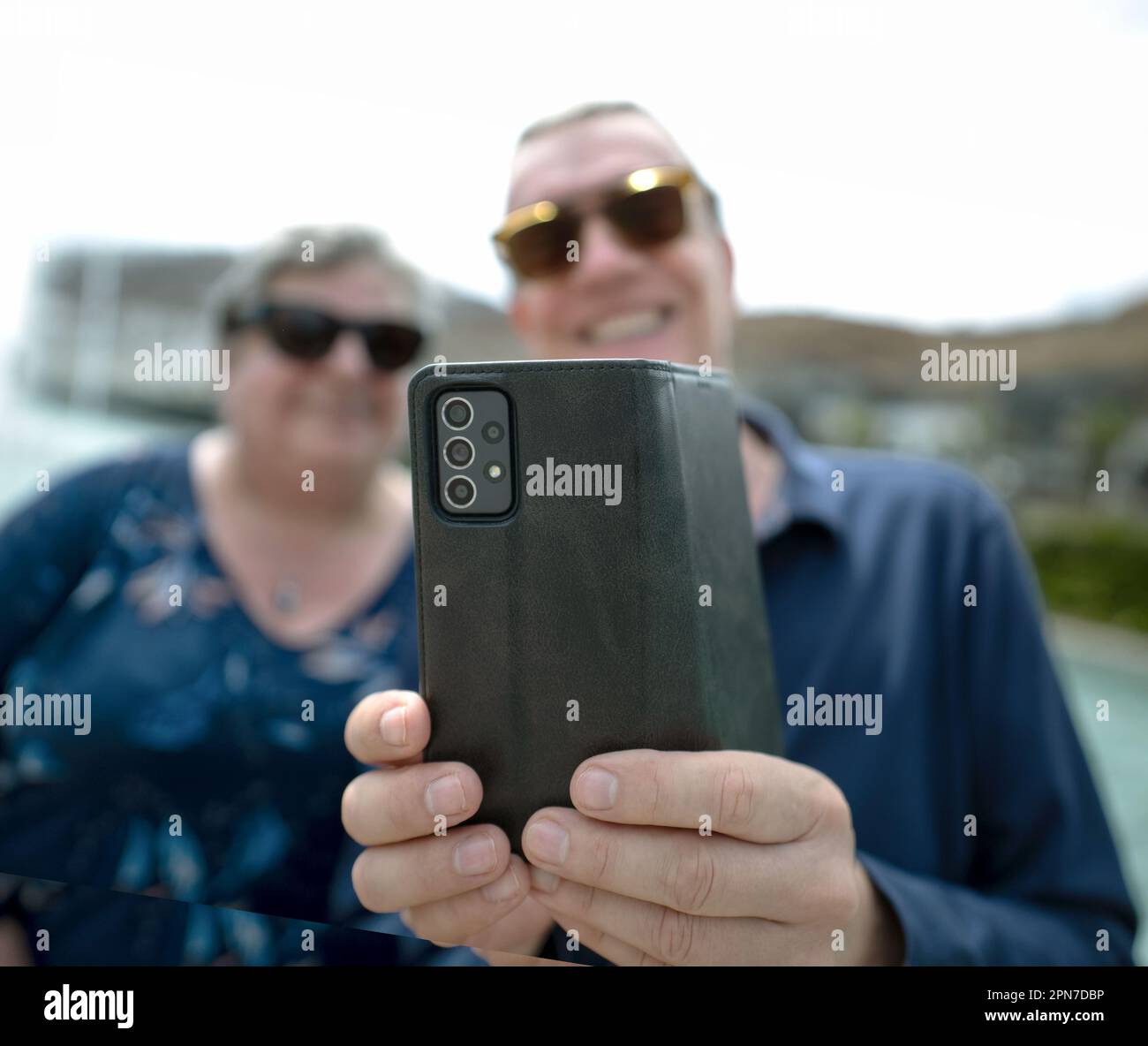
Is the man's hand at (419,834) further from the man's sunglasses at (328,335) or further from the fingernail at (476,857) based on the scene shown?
the man's sunglasses at (328,335)

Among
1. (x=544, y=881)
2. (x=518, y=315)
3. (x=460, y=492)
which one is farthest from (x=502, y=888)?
(x=518, y=315)

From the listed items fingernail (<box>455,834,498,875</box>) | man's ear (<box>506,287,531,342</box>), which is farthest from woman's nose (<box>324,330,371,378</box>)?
fingernail (<box>455,834,498,875</box>)

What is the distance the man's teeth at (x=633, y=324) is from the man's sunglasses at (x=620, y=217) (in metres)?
0.08

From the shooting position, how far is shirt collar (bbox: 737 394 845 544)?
1075 mm

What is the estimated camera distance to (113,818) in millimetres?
1192

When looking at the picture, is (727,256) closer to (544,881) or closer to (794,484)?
(794,484)

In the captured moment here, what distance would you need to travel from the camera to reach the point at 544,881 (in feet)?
2.23

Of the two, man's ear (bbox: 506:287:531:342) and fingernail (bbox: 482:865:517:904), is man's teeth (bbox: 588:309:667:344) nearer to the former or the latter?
man's ear (bbox: 506:287:531:342)

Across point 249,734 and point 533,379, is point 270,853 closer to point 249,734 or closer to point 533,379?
point 249,734

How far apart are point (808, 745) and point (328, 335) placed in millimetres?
1000

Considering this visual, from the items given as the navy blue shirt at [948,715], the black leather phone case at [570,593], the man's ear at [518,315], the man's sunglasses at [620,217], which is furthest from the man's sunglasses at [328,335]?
the black leather phone case at [570,593]

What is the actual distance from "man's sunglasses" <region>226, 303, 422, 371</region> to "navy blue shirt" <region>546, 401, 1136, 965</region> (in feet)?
2.32

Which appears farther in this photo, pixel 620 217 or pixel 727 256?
pixel 727 256
